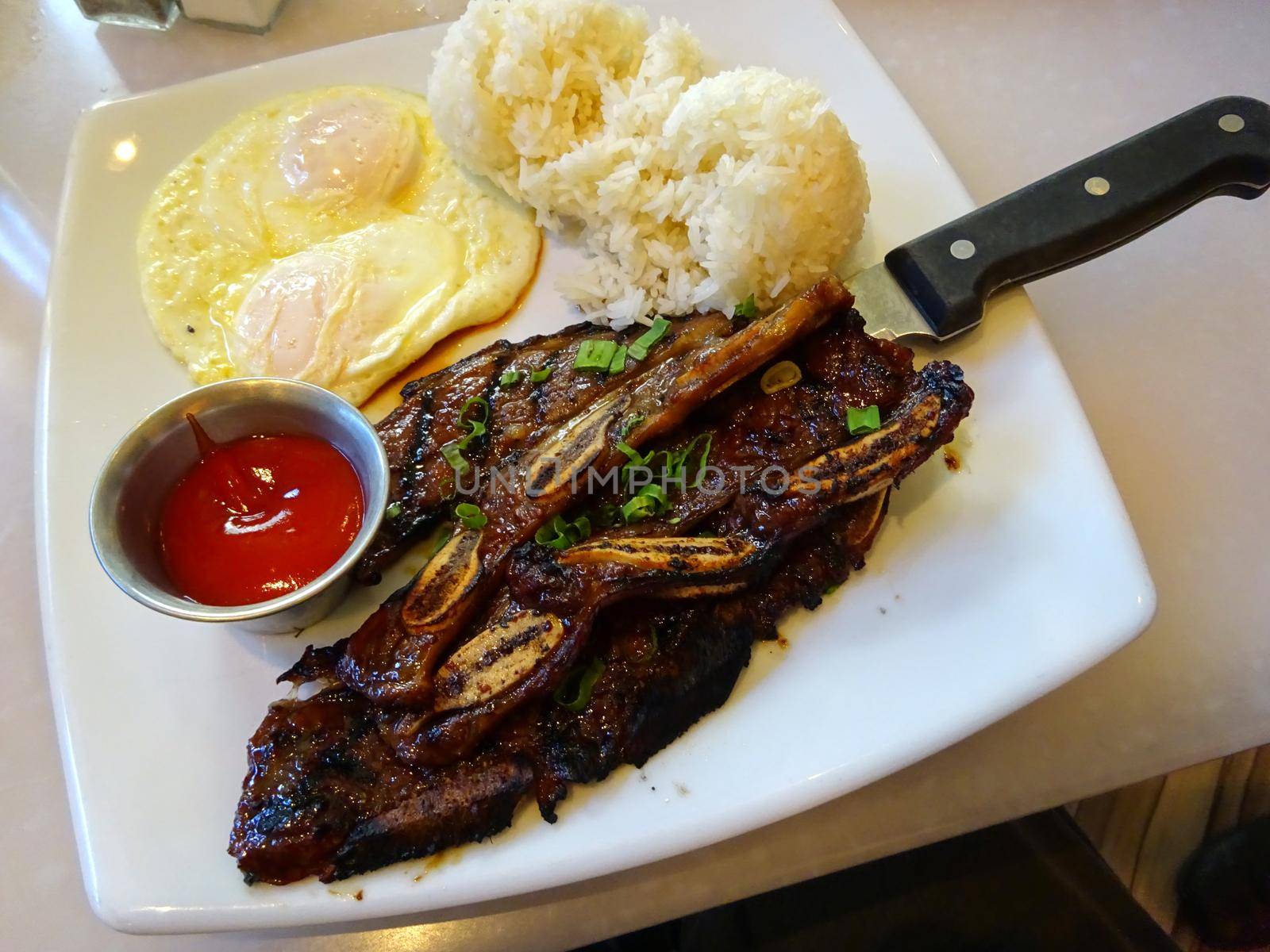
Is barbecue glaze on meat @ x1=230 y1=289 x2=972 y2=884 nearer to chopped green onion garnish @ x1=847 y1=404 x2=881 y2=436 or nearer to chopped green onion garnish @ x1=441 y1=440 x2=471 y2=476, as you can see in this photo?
chopped green onion garnish @ x1=847 y1=404 x2=881 y2=436

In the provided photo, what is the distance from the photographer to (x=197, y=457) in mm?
2148

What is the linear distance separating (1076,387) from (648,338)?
1541mm

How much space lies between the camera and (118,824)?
1896 millimetres

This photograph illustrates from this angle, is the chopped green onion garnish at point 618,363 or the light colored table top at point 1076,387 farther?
the chopped green onion garnish at point 618,363

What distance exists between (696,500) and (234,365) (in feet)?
5.38

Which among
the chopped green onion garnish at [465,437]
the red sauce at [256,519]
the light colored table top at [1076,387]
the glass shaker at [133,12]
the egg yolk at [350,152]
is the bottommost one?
the light colored table top at [1076,387]

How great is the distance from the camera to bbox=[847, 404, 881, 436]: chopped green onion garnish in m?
2.12

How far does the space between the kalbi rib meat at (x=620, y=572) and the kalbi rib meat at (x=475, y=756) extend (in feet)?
0.24

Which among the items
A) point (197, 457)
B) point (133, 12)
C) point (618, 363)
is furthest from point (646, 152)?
point (133, 12)

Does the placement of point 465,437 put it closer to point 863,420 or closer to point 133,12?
point 863,420

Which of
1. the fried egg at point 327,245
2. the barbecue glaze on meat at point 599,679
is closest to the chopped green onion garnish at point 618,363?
the barbecue glaze on meat at point 599,679

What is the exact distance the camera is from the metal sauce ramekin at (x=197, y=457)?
74.7 inches

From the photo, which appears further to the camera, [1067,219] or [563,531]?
[1067,219]

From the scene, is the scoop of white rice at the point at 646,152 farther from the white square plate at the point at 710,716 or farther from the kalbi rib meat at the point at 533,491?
the white square plate at the point at 710,716
